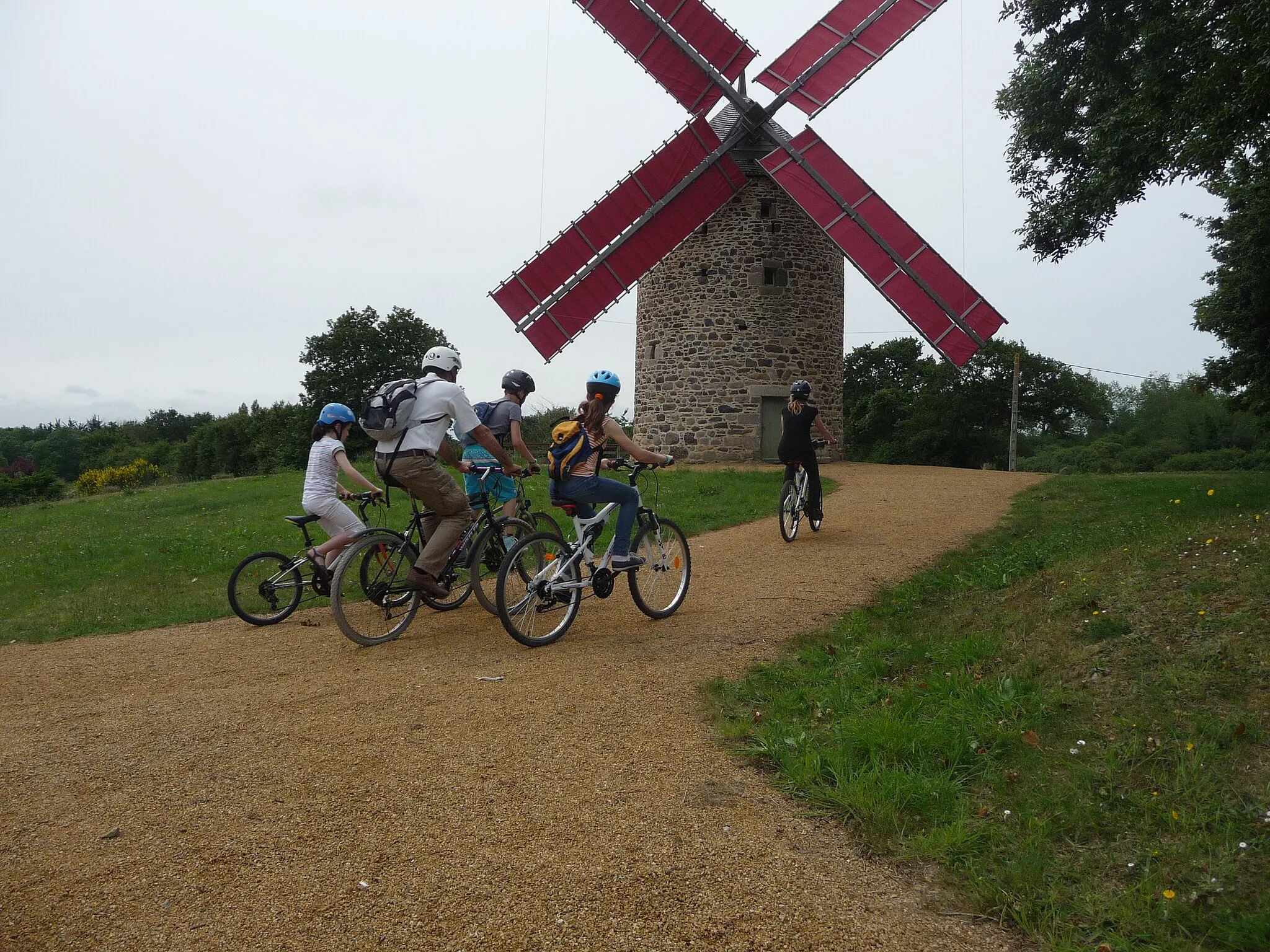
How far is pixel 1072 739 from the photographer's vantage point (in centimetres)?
389

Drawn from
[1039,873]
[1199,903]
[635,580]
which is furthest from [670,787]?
[635,580]

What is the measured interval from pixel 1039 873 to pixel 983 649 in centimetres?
221

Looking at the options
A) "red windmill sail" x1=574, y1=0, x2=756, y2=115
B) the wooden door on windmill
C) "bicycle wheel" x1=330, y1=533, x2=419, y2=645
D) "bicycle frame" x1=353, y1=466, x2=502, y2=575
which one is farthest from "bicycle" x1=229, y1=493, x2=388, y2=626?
"red windmill sail" x1=574, y1=0, x2=756, y2=115

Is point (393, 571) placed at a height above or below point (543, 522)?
below

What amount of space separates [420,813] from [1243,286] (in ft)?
53.4

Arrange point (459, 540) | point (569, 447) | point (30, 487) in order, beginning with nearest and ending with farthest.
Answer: point (569, 447), point (459, 540), point (30, 487)

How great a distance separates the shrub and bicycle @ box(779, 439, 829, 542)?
3302 centimetres

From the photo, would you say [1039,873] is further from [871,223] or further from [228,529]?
[871,223]

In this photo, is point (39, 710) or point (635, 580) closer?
point (39, 710)

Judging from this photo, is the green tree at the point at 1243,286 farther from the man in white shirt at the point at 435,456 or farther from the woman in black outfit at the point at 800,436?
the man in white shirt at the point at 435,456

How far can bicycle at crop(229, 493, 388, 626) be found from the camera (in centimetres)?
732

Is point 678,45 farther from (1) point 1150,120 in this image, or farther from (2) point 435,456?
(2) point 435,456

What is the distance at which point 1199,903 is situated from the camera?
109 inches

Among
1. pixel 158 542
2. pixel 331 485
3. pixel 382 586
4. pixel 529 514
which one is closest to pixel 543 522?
pixel 529 514
